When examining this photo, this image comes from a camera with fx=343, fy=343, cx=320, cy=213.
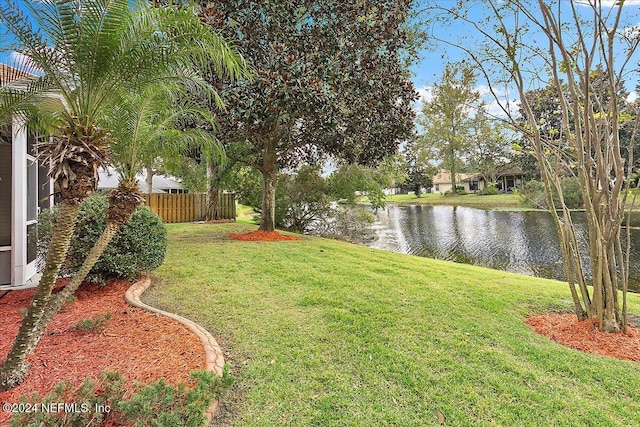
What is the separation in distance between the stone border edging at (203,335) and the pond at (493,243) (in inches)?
286

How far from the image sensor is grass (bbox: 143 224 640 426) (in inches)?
→ 93.7

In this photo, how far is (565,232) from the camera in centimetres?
410

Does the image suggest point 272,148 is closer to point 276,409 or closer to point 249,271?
point 249,271

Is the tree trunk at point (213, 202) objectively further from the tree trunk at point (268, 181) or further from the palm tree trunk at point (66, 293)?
the palm tree trunk at point (66, 293)

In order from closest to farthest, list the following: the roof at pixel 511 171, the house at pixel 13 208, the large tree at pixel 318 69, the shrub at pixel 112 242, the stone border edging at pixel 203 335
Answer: the stone border edging at pixel 203 335 < the shrub at pixel 112 242 < the house at pixel 13 208 < the large tree at pixel 318 69 < the roof at pixel 511 171

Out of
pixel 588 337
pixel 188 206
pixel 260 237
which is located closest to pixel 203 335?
pixel 588 337

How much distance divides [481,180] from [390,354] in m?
48.3

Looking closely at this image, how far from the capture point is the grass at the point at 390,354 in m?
2.38

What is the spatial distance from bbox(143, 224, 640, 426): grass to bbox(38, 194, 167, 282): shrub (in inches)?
18.9

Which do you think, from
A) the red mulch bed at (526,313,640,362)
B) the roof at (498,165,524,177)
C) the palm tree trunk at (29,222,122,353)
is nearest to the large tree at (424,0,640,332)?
the red mulch bed at (526,313,640,362)

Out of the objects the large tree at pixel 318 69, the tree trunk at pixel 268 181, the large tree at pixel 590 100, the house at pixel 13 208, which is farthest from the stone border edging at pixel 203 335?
the tree trunk at pixel 268 181

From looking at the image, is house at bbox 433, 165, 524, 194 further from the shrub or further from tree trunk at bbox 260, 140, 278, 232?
the shrub

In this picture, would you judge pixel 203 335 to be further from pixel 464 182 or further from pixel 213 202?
pixel 464 182

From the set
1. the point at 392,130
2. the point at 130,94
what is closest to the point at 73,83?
the point at 130,94
